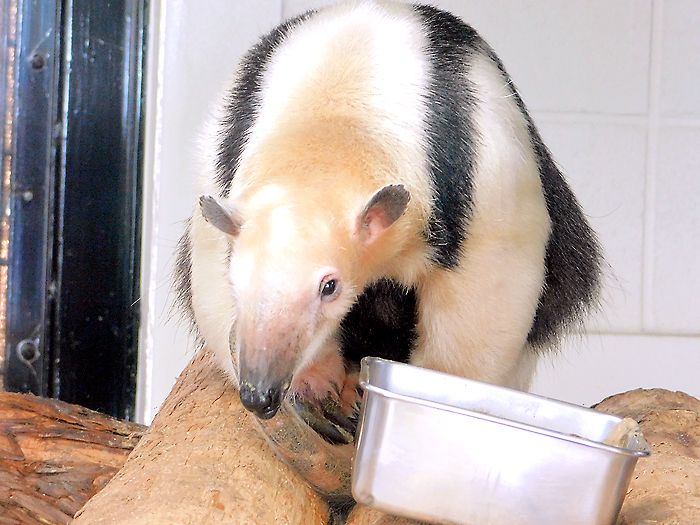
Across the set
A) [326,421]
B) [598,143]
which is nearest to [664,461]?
[326,421]

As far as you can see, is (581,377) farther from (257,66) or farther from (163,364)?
(257,66)

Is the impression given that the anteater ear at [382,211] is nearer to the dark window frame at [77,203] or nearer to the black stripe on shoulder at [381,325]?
the black stripe on shoulder at [381,325]

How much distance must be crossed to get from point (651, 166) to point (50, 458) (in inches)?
130

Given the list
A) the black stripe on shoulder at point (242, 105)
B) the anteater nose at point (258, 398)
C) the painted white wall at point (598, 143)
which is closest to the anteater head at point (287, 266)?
the anteater nose at point (258, 398)

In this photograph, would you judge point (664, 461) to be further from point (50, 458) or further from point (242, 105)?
point (50, 458)

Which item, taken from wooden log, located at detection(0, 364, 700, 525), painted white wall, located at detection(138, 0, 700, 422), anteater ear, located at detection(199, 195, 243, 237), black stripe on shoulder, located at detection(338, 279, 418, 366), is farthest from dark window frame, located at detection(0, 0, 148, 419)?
anteater ear, located at detection(199, 195, 243, 237)

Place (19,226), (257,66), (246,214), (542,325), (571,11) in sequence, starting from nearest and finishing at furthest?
(246,214), (257,66), (542,325), (19,226), (571,11)

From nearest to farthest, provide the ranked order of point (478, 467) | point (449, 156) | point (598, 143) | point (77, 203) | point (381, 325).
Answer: point (478, 467) → point (449, 156) → point (381, 325) → point (77, 203) → point (598, 143)

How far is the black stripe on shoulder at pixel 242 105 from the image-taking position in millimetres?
2463

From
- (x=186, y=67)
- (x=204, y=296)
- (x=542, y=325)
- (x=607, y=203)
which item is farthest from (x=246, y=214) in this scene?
(x=607, y=203)

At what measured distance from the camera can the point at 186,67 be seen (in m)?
4.07

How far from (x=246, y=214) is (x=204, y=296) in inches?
25.6

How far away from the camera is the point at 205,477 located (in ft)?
6.81

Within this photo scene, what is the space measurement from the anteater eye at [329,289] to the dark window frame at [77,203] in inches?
92.5
